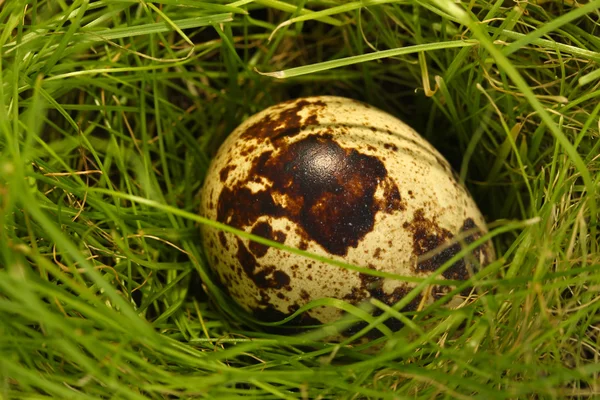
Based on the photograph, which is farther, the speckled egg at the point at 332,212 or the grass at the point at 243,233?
the speckled egg at the point at 332,212

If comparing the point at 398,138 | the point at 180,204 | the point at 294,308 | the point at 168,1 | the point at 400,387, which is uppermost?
the point at 168,1

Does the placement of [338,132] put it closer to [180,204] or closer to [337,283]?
[337,283]

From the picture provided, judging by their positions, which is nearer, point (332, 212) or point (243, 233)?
point (243, 233)

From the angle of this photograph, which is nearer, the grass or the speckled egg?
the grass

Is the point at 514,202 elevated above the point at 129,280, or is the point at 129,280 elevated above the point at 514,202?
the point at 129,280

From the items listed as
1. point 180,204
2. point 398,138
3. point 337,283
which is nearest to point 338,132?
point 398,138
